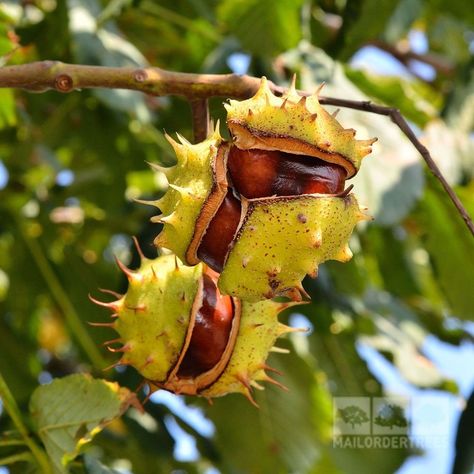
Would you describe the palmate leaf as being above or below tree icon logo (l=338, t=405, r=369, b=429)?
below

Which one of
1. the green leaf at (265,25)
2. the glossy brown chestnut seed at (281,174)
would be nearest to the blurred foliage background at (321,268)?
the green leaf at (265,25)

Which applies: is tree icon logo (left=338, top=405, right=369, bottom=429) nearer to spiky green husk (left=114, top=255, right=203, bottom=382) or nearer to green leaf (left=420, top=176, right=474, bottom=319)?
green leaf (left=420, top=176, right=474, bottom=319)

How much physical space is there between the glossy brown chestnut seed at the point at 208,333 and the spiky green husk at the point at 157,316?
0.02 metres

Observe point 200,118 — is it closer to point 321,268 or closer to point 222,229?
point 222,229

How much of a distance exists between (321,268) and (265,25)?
65cm

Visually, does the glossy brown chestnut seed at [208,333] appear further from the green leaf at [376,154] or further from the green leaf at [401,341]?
the green leaf at [401,341]

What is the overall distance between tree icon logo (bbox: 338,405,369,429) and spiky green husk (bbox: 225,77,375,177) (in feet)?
4.47

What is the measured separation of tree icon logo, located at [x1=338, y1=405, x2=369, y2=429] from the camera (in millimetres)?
2547

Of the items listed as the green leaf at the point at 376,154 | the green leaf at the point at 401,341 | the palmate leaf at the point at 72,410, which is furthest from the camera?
the green leaf at the point at 401,341

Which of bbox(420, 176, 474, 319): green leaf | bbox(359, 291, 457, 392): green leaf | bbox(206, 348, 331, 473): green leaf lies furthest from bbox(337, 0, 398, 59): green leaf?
bbox(206, 348, 331, 473): green leaf

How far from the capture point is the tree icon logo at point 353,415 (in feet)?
8.36

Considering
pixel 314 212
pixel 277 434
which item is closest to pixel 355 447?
pixel 277 434

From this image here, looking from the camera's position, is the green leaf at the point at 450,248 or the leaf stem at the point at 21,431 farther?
the green leaf at the point at 450,248

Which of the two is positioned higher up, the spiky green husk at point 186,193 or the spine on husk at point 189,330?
the spiky green husk at point 186,193
